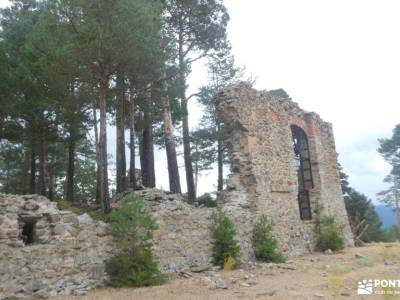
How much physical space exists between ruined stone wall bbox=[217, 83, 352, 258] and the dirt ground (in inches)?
86.9

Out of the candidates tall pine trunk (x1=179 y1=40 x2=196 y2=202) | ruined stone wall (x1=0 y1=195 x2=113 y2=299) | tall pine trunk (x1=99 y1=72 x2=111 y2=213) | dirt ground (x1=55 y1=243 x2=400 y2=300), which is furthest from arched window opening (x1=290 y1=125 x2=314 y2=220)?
ruined stone wall (x1=0 y1=195 x2=113 y2=299)

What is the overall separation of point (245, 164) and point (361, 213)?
15.7 metres

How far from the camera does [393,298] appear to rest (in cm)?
528

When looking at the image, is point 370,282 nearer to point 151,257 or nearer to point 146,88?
point 151,257

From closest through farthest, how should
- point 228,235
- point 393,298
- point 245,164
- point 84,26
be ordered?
point 393,298, point 228,235, point 84,26, point 245,164

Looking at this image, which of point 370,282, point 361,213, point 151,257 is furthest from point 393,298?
point 361,213

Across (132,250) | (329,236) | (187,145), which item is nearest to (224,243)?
(132,250)

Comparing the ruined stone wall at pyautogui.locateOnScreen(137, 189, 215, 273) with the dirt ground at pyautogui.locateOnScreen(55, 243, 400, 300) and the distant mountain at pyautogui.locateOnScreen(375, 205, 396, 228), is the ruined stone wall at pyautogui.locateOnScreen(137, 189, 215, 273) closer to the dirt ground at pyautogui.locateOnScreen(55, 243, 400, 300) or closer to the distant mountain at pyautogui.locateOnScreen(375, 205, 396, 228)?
the dirt ground at pyautogui.locateOnScreen(55, 243, 400, 300)

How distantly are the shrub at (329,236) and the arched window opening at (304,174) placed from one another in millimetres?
1127

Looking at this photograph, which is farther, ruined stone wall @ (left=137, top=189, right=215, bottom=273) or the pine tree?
the pine tree

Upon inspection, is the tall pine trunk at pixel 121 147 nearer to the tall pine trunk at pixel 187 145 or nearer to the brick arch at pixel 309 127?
the tall pine trunk at pixel 187 145

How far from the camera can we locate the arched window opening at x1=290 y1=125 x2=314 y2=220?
15.3m

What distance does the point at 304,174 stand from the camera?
615 inches

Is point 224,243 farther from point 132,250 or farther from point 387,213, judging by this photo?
point 387,213
